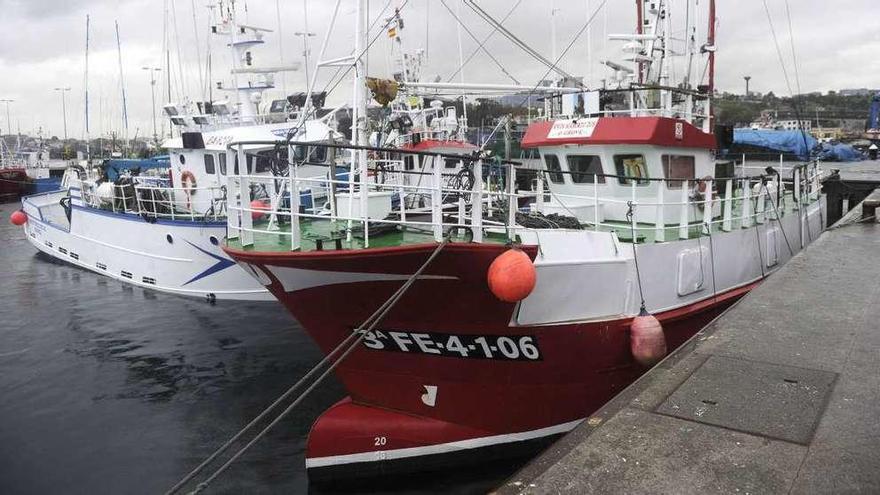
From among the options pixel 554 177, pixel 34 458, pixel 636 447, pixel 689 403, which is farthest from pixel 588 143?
pixel 34 458

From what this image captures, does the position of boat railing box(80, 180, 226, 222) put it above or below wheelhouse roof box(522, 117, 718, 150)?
below

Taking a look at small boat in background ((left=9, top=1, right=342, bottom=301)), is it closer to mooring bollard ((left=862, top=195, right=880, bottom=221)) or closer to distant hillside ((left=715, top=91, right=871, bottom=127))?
mooring bollard ((left=862, top=195, right=880, bottom=221))

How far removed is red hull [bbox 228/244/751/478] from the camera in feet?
19.8

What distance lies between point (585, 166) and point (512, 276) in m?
4.56

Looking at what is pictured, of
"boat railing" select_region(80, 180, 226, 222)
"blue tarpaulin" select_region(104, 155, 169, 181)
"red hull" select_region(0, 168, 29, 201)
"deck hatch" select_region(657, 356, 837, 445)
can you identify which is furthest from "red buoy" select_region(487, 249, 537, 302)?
"red hull" select_region(0, 168, 29, 201)

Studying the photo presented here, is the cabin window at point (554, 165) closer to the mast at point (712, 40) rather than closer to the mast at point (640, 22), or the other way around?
the mast at point (640, 22)

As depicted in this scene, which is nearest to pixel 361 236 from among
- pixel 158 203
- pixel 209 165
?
pixel 158 203

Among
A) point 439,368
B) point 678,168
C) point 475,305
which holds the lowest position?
point 439,368

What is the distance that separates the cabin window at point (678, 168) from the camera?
8.87 meters

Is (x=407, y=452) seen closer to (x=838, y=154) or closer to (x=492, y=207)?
(x=492, y=207)

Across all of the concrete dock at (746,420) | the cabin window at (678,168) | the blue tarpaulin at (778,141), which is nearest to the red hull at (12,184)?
the cabin window at (678,168)

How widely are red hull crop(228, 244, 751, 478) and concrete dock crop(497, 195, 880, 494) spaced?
1366mm

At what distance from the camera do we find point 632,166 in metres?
8.77

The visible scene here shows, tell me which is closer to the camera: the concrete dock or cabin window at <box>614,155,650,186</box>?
the concrete dock
